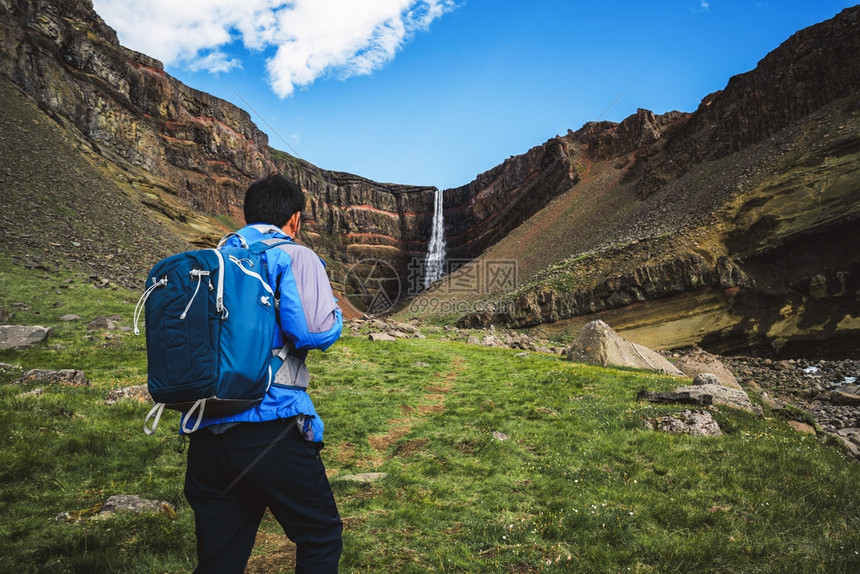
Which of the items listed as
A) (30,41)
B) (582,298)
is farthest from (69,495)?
(30,41)

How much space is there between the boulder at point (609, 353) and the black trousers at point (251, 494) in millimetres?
19674

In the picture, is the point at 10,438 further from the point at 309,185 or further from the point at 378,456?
the point at 309,185

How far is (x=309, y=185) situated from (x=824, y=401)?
124m

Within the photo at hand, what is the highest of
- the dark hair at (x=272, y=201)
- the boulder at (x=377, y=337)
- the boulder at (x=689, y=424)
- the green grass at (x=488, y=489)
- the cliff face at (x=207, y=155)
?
the cliff face at (x=207, y=155)

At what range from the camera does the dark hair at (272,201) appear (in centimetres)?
329

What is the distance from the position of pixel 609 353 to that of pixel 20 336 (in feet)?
83.0

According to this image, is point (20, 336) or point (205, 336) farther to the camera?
point (20, 336)

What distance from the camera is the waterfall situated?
115562 millimetres

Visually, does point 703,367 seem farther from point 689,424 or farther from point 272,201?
point 272,201

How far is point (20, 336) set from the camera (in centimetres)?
1390

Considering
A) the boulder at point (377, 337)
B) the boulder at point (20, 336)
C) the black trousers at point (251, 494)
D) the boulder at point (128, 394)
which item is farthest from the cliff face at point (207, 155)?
the black trousers at point (251, 494)

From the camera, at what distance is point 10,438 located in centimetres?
605

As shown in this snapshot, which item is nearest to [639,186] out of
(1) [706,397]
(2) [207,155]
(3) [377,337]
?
(3) [377,337]

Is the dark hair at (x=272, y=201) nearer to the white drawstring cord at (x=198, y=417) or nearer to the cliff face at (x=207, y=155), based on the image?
the white drawstring cord at (x=198, y=417)
